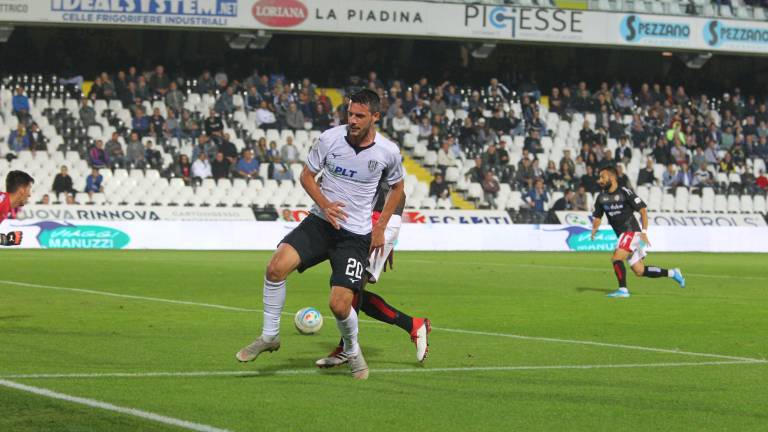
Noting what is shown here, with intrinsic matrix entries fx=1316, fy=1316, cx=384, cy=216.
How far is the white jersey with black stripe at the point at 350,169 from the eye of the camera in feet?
31.6

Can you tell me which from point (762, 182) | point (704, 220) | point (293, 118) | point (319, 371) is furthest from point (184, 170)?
point (319, 371)

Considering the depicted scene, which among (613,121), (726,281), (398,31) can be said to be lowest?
(726,281)

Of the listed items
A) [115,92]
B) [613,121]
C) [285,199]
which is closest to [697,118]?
[613,121]

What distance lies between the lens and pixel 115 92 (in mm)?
40344

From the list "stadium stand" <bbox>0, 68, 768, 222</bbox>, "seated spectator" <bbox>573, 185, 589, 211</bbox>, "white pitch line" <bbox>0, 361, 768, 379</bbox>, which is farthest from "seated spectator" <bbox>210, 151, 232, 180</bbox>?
"white pitch line" <bbox>0, 361, 768, 379</bbox>

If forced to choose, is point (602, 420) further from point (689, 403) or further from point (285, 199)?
point (285, 199)

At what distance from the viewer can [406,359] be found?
36.5 ft

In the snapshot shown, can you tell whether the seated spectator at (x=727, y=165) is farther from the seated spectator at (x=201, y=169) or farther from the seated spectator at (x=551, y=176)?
the seated spectator at (x=201, y=169)

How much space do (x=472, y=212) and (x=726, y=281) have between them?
592 inches

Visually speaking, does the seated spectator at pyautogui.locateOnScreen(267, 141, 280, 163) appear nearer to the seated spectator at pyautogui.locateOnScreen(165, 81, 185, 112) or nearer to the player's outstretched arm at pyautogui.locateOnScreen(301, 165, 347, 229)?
the seated spectator at pyautogui.locateOnScreen(165, 81, 185, 112)

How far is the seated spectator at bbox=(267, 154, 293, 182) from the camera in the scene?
3859 cm

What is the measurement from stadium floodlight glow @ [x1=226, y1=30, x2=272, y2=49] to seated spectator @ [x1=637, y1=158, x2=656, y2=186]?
43.2ft

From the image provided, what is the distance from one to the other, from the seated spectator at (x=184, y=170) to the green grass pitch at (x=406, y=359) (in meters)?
14.8

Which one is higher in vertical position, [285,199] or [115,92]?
[115,92]
